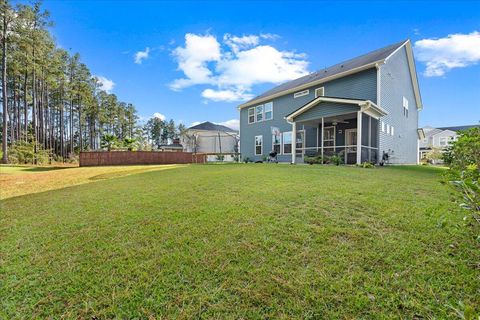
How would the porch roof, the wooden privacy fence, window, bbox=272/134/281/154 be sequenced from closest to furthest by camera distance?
the porch roof → the wooden privacy fence → window, bbox=272/134/281/154

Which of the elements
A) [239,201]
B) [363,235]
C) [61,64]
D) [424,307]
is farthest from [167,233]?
[61,64]

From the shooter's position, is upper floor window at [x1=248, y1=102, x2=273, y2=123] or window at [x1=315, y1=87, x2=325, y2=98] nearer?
window at [x1=315, y1=87, x2=325, y2=98]

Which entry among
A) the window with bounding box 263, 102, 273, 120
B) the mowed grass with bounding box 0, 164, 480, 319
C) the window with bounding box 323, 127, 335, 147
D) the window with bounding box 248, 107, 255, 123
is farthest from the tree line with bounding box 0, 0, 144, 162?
the window with bounding box 323, 127, 335, 147

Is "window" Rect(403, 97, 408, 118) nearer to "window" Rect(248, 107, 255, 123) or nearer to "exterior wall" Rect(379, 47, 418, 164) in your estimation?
"exterior wall" Rect(379, 47, 418, 164)

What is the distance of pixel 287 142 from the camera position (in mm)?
16844

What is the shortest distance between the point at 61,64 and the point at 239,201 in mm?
29465

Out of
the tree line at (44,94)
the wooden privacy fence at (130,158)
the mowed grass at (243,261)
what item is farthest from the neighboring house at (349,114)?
the tree line at (44,94)

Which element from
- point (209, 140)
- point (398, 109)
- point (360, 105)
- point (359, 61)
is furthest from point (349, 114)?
point (209, 140)

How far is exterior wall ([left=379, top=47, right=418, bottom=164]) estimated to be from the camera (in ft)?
43.0

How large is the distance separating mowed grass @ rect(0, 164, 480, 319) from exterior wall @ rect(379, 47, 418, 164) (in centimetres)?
1121

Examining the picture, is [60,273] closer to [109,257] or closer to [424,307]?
[109,257]

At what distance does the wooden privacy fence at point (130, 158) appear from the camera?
16.1 m

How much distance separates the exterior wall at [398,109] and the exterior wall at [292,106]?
0.78 m

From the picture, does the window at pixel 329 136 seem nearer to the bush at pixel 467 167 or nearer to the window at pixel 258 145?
the window at pixel 258 145
